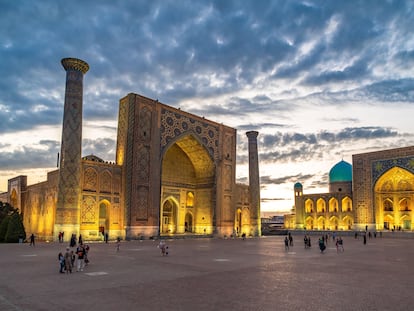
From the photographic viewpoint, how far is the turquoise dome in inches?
2356

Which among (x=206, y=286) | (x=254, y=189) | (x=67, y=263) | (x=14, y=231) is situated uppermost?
(x=254, y=189)

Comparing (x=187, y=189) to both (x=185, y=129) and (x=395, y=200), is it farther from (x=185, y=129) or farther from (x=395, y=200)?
(x=395, y=200)

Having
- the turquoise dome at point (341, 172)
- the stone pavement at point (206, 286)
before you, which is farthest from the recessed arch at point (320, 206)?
the stone pavement at point (206, 286)

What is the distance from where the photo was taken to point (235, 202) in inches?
1647

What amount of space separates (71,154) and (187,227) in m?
18.3

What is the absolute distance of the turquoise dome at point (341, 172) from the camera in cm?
5984

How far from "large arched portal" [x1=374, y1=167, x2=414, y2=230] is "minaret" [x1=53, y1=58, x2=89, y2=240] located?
3769cm

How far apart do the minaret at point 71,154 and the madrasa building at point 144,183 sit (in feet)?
0.22

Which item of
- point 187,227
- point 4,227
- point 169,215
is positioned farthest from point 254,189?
point 4,227

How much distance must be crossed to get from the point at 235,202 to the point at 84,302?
113 feet

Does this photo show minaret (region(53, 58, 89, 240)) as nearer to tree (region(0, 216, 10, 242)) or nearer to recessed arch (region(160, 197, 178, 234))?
tree (region(0, 216, 10, 242))

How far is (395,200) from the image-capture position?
50562mm

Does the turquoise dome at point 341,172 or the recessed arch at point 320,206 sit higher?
the turquoise dome at point 341,172

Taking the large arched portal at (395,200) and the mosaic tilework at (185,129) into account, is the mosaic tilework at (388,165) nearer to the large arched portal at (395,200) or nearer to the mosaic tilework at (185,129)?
the large arched portal at (395,200)
